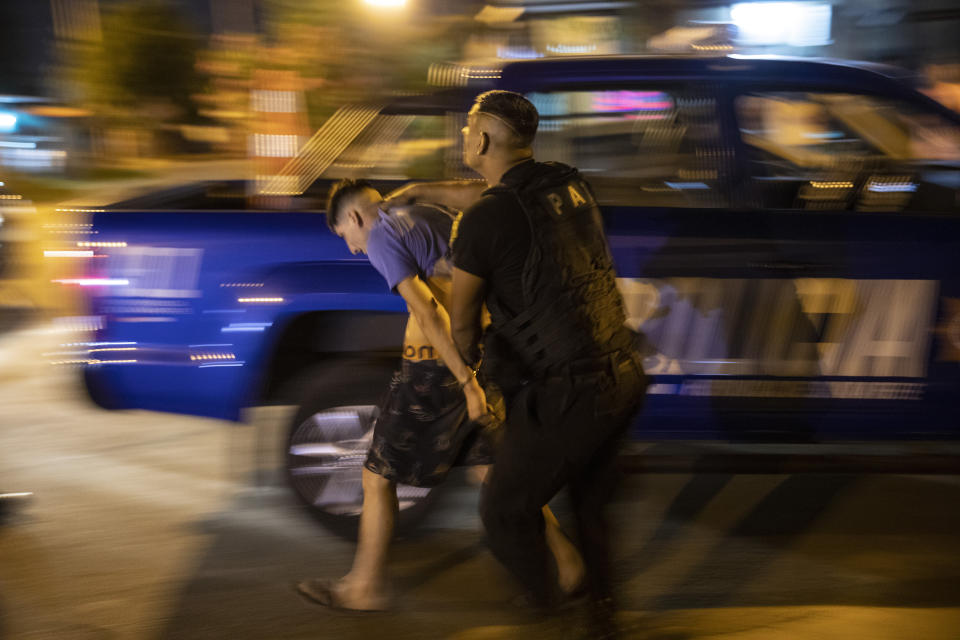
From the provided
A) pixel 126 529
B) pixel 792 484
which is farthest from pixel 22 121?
pixel 792 484

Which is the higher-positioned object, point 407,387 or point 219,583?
point 407,387

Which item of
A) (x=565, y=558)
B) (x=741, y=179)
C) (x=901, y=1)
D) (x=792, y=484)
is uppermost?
(x=901, y=1)

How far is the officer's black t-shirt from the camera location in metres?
2.52

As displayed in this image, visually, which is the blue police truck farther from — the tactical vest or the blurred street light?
the blurred street light

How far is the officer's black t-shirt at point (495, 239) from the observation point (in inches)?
99.0

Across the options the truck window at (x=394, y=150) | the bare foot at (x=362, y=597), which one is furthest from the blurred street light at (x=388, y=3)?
the bare foot at (x=362, y=597)

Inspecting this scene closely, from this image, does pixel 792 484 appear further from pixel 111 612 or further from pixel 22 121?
pixel 22 121

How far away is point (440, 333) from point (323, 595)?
3.66 ft

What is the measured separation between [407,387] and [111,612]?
4.23 feet

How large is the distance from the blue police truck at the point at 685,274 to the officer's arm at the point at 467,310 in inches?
43.1

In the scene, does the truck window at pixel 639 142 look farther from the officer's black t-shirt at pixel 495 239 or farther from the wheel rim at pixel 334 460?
the officer's black t-shirt at pixel 495 239

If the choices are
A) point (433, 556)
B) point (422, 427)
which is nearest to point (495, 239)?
point (422, 427)

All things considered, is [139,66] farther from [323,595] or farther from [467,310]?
[467,310]

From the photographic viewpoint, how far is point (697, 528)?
4.13 meters
